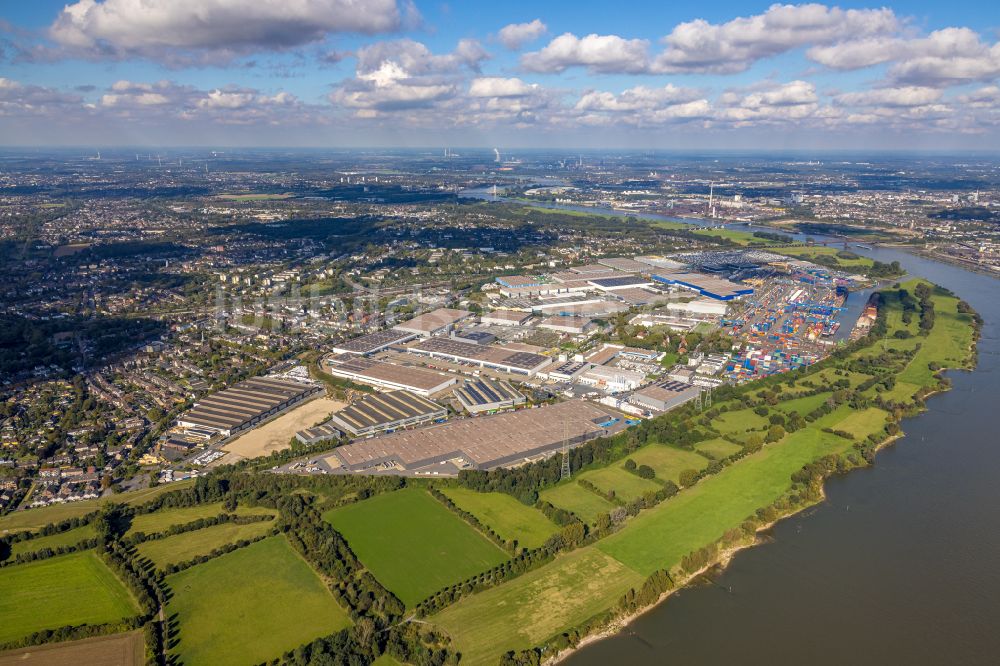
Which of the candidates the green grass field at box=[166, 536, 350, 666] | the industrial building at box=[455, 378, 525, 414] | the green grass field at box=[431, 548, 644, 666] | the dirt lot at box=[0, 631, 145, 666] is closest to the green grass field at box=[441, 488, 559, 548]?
the green grass field at box=[431, 548, 644, 666]

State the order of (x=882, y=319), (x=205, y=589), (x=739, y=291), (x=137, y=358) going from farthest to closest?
1. (x=739, y=291)
2. (x=882, y=319)
3. (x=137, y=358)
4. (x=205, y=589)

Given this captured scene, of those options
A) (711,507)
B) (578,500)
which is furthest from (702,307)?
(578,500)

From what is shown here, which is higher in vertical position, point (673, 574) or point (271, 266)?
point (271, 266)

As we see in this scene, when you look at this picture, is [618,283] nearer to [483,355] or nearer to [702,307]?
[702,307]

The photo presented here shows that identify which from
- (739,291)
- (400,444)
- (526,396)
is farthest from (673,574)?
(739,291)

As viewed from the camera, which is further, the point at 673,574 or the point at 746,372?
the point at 746,372

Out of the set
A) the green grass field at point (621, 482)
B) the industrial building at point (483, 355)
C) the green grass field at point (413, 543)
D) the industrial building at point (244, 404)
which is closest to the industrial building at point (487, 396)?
the industrial building at point (483, 355)

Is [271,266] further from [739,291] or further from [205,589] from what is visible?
[205,589]
